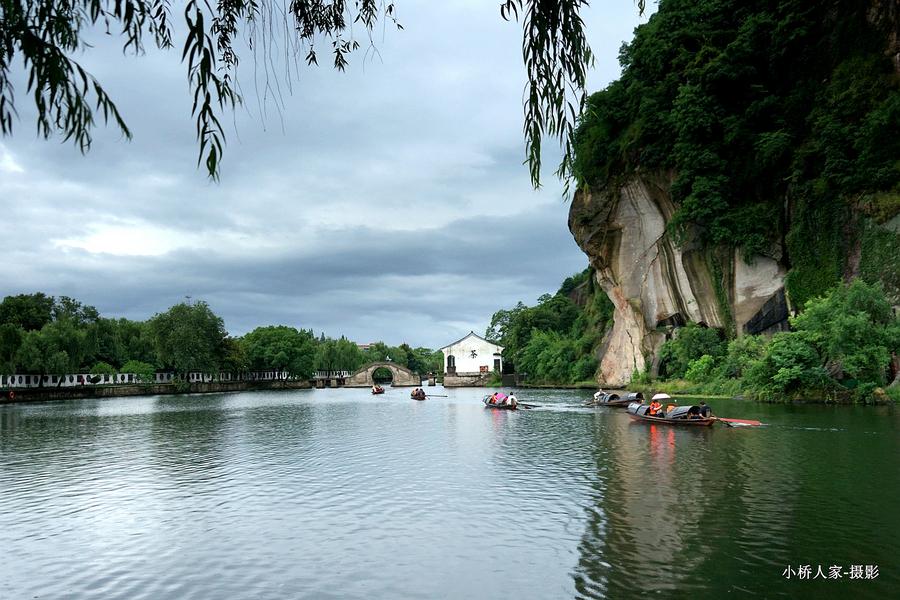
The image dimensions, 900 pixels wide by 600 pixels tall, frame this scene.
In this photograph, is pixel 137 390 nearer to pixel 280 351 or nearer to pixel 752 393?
pixel 280 351

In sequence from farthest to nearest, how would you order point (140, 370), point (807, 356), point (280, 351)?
1. point (280, 351)
2. point (140, 370)
3. point (807, 356)

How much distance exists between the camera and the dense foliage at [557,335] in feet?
311

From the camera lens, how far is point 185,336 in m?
101

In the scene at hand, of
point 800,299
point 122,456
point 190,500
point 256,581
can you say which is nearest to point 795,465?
point 256,581

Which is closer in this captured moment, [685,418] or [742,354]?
[685,418]

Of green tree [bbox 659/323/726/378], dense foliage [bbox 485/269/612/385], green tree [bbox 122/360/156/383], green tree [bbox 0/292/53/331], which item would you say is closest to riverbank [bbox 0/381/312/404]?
green tree [bbox 122/360/156/383]

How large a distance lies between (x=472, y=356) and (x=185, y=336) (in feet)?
189

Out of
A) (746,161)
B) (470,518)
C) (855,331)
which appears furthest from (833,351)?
(470,518)

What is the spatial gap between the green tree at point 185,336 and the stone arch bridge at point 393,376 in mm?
44535

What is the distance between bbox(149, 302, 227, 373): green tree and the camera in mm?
101625

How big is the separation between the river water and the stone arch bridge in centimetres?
11465

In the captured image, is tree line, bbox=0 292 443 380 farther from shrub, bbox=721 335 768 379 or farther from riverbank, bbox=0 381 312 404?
shrub, bbox=721 335 768 379

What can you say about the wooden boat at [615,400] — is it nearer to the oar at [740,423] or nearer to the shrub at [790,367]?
the shrub at [790,367]

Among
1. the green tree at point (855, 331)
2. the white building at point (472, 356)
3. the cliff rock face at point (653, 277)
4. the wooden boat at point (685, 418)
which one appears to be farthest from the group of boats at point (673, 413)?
the white building at point (472, 356)
